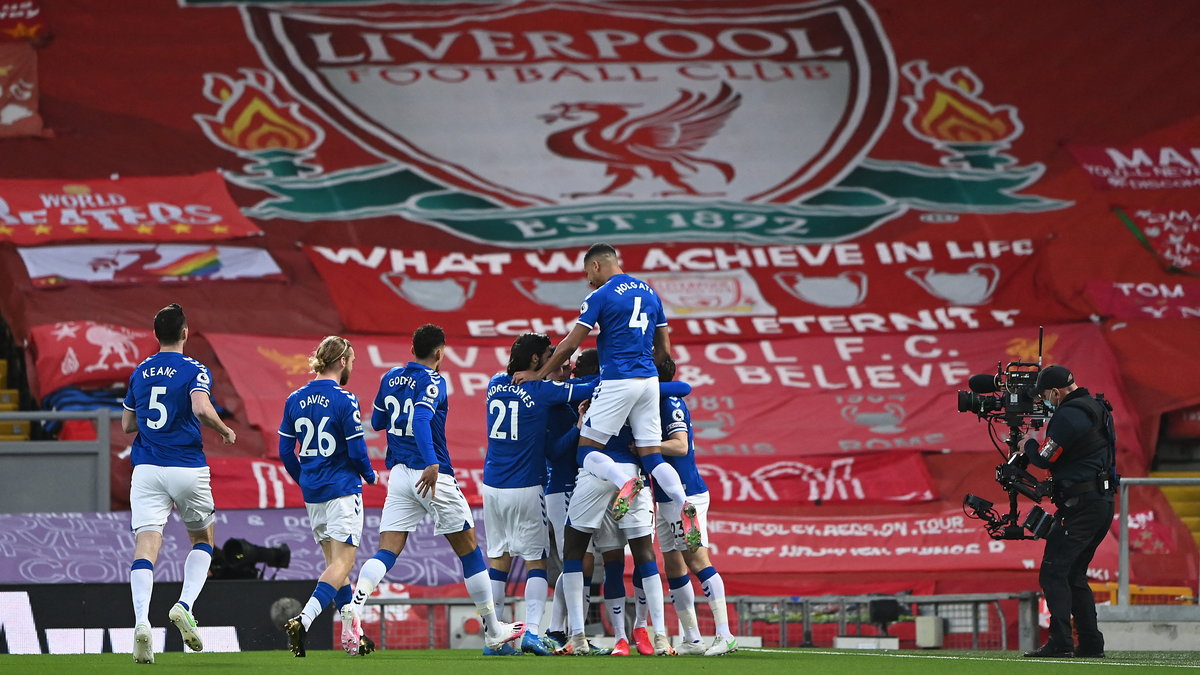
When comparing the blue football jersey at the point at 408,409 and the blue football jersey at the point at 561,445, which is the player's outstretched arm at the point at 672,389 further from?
the blue football jersey at the point at 408,409

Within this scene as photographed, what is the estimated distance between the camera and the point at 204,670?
818 cm

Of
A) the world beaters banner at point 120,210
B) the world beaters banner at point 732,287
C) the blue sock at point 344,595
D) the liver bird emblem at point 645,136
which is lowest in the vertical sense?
the blue sock at point 344,595

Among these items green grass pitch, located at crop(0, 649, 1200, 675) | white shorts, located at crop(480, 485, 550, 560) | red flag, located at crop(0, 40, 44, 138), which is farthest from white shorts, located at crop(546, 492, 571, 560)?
red flag, located at crop(0, 40, 44, 138)

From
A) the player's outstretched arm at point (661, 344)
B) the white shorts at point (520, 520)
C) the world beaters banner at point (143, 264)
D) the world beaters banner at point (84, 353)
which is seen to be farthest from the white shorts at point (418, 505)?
the world beaters banner at point (143, 264)

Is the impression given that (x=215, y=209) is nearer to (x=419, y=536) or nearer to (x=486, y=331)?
(x=486, y=331)

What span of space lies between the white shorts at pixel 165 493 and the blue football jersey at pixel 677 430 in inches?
106

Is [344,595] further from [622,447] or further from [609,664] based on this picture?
[609,664]

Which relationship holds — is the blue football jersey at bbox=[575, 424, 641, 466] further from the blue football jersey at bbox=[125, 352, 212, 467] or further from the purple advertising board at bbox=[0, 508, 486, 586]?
the purple advertising board at bbox=[0, 508, 486, 586]

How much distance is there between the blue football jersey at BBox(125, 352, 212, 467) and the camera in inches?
356

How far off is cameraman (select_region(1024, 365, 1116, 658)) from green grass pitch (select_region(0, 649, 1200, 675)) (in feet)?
0.99

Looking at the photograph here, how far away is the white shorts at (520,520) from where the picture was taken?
995 cm

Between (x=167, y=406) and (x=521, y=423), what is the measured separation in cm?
211

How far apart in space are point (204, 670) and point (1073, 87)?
1807 centimetres

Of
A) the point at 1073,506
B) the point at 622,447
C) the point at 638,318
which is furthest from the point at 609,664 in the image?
the point at 1073,506
